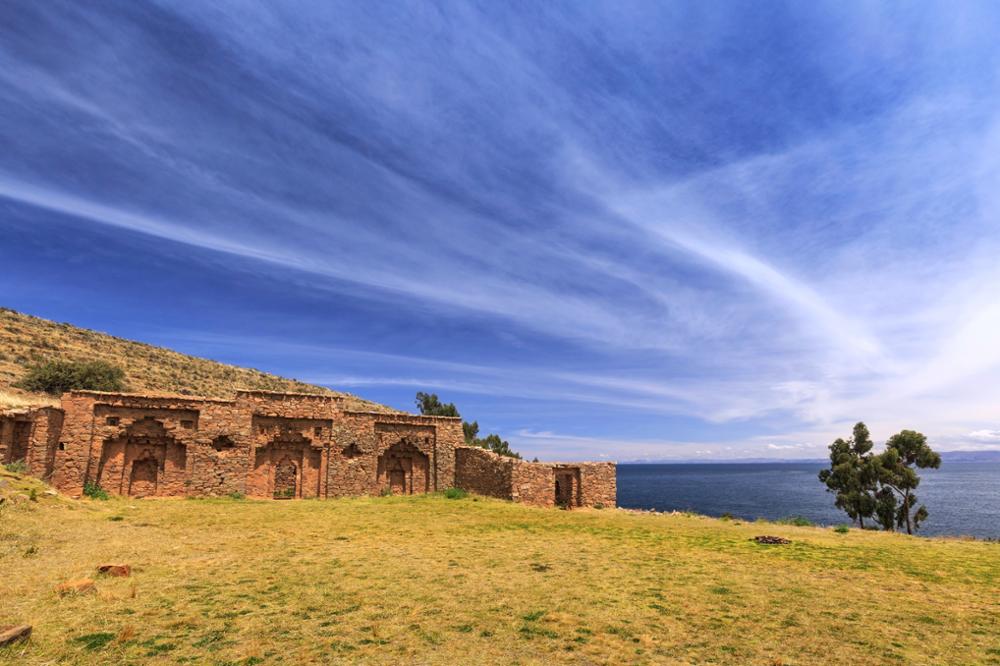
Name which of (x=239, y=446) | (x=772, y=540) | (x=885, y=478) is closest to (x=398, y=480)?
(x=239, y=446)

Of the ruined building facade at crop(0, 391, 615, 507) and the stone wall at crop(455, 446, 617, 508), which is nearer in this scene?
the ruined building facade at crop(0, 391, 615, 507)

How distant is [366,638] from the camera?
7.57 metres

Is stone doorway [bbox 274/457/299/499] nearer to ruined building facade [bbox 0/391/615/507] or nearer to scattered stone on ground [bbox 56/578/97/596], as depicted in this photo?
ruined building facade [bbox 0/391/615/507]

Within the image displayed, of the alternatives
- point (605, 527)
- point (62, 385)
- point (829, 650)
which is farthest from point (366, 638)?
point (62, 385)

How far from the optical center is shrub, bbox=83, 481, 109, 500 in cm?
A: 2238

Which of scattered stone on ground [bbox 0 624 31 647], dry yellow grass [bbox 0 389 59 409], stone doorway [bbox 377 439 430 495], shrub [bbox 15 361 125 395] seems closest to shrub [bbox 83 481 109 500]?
dry yellow grass [bbox 0 389 59 409]

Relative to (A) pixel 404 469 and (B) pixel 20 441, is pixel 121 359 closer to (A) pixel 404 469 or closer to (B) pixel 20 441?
(B) pixel 20 441

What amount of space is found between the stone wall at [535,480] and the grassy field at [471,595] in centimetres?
988

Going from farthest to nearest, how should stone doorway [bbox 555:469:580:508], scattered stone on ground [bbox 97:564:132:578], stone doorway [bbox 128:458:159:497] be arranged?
stone doorway [bbox 555:469:580:508] → stone doorway [bbox 128:458:159:497] → scattered stone on ground [bbox 97:564:132:578]

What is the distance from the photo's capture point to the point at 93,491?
22.6 m

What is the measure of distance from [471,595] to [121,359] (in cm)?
5149

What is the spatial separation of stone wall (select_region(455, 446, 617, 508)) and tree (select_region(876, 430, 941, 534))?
27939mm

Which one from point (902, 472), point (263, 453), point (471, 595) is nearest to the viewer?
point (471, 595)

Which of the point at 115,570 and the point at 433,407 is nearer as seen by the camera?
the point at 115,570
